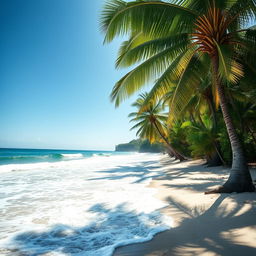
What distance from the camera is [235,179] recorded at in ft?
16.5

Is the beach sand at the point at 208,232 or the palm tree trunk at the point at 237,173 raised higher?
the palm tree trunk at the point at 237,173

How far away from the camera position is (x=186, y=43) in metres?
5.80

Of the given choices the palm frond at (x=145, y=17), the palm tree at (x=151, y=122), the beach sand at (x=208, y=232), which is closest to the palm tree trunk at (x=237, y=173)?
the beach sand at (x=208, y=232)

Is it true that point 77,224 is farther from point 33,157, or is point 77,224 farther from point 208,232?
point 33,157

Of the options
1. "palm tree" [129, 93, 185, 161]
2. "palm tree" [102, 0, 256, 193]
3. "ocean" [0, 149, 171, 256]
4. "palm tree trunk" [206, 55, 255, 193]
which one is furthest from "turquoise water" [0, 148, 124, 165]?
"palm tree trunk" [206, 55, 255, 193]

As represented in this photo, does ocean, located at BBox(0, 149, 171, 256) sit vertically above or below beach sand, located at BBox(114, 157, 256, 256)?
below

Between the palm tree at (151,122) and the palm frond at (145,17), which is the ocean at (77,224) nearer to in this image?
the palm frond at (145,17)

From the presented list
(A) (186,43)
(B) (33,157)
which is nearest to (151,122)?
(A) (186,43)

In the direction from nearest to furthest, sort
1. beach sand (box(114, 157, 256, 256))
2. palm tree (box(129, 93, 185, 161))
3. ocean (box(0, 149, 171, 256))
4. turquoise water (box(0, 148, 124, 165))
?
beach sand (box(114, 157, 256, 256)), ocean (box(0, 149, 171, 256)), palm tree (box(129, 93, 185, 161)), turquoise water (box(0, 148, 124, 165))

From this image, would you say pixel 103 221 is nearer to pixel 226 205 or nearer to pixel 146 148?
pixel 226 205

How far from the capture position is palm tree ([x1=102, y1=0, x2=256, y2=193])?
15.8 ft

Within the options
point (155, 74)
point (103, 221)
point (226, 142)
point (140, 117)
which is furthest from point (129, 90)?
point (140, 117)

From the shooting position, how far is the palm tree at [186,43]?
15.8ft

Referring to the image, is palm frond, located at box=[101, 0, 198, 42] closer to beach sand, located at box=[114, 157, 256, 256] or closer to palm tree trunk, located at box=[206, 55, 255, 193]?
palm tree trunk, located at box=[206, 55, 255, 193]
